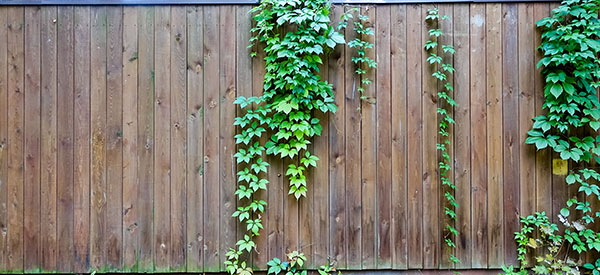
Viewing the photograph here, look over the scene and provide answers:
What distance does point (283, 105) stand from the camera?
2016mm

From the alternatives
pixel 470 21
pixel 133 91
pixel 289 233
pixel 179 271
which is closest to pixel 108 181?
pixel 133 91

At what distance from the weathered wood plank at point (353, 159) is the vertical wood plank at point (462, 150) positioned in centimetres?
62

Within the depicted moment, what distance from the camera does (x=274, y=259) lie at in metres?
2.12

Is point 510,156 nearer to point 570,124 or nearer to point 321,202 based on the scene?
point 570,124

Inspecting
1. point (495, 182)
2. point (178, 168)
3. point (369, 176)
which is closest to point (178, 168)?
point (178, 168)

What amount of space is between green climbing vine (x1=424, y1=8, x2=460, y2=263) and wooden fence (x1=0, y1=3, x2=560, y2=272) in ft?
0.15

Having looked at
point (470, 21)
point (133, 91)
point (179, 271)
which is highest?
point (470, 21)

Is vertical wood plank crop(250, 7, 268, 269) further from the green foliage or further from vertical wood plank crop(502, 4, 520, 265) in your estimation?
vertical wood plank crop(502, 4, 520, 265)

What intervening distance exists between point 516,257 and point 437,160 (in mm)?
801

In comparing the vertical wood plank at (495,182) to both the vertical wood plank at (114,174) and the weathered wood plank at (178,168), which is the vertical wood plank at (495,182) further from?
the vertical wood plank at (114,174)

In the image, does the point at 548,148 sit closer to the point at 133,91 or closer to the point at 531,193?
the point at 531,193

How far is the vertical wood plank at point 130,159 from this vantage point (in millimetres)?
2117

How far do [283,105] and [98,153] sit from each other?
1.21 m

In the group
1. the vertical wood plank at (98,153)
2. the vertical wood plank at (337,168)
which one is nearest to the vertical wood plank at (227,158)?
the vertical wood plank at (337,168)
